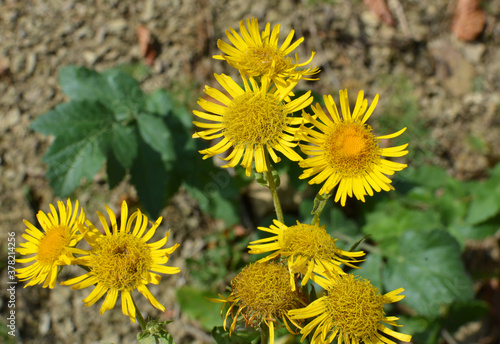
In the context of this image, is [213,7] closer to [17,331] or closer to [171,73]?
[171,73]

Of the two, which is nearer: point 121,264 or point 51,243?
point 121,264

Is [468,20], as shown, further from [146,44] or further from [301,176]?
[301,176]

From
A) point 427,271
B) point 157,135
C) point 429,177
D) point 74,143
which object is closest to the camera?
point 74,143

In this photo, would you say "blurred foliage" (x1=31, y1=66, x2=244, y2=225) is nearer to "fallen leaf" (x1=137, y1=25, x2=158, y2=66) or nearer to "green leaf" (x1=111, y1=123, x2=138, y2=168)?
"green leaf" (x1=111, y1=123, x2=138, y2=168)

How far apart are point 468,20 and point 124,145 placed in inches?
143

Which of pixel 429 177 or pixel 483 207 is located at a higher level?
pixel 429 177

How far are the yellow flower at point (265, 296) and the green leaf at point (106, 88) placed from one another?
1.64 metres

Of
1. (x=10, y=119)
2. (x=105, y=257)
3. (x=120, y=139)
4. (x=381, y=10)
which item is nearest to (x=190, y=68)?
(x=120, y=139)

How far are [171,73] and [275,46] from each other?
77.7 inches

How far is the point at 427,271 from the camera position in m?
3.07

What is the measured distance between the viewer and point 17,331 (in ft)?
11.2

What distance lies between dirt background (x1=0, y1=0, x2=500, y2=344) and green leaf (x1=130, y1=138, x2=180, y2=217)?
102cm

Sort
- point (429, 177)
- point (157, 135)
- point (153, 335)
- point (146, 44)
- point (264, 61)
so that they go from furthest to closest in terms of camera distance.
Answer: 1. point (146, 44)
2. point (429, 177)
3. point (157, 135)
4. point (264, 61)
5. point (153, 335)

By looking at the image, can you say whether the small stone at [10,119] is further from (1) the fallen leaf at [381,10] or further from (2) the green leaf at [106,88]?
(1) the fallen leaf at [381,10]
